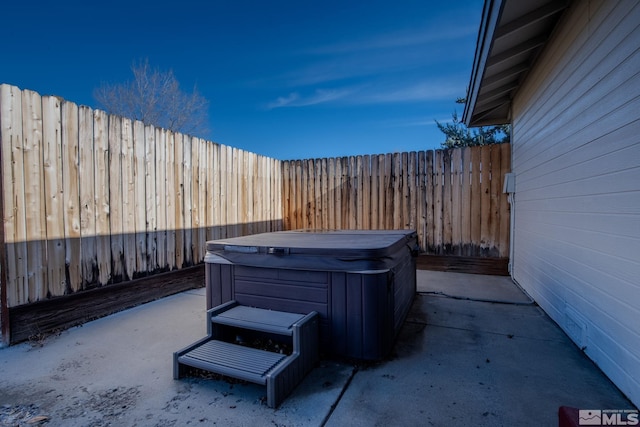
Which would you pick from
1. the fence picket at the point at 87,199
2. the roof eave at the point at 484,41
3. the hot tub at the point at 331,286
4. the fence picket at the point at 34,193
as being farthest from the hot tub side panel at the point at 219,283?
the roof eave at the point at 484,41

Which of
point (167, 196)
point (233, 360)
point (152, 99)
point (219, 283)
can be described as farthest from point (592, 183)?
point (152, 99)

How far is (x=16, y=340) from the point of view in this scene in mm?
2377

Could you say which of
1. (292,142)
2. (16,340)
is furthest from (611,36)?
(292,142)

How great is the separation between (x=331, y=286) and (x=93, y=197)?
8.49 feet

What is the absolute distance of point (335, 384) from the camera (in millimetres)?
1812

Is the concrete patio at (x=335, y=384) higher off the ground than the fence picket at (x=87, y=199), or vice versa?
the fence picket at (x=87, y=199)

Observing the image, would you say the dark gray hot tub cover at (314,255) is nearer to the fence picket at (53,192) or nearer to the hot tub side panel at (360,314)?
the hot tub side panel at (360,314)

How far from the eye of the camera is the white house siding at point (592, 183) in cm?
166

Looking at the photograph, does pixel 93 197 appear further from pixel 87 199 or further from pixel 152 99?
pixel 152 99

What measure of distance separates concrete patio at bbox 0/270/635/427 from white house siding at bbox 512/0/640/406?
310 mm

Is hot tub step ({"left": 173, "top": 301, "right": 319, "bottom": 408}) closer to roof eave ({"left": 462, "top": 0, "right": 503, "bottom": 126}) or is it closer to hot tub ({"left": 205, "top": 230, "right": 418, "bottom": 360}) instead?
hot tub ({"left": 205, "top": 230, "right": 418, "bottom": 360})

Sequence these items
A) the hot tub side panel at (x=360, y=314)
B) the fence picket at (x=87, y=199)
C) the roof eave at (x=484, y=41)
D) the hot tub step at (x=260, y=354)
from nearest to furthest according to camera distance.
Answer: the hot tub step at (x=260, y=354)
the hot tub side panel at (x=360, y=314)
the roof eave at (x=484, y=41)
the fence picket at (x=87, y=199)

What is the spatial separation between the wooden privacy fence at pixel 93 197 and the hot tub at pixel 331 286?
150 centimetres

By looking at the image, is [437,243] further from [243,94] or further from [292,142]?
[243,94]
